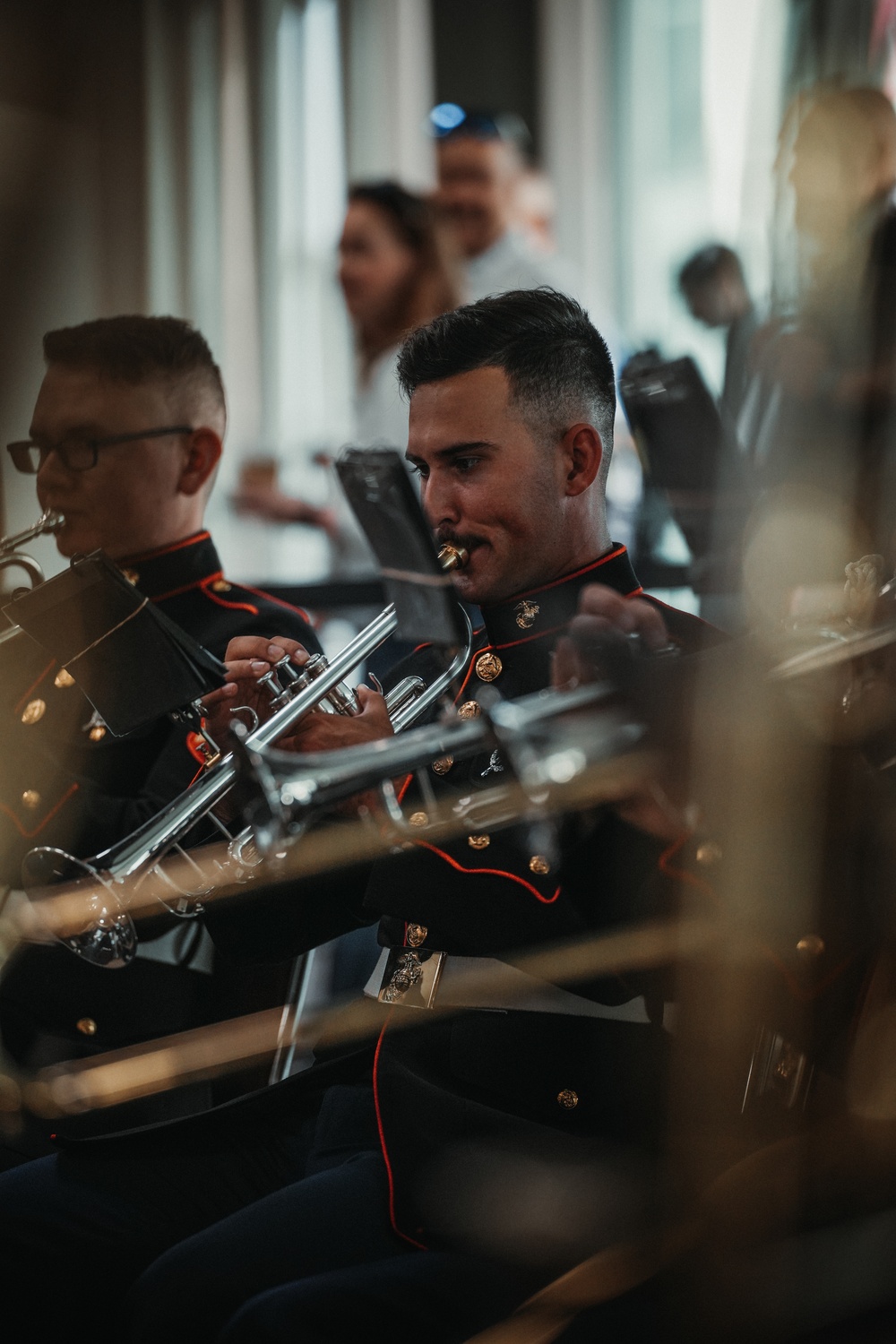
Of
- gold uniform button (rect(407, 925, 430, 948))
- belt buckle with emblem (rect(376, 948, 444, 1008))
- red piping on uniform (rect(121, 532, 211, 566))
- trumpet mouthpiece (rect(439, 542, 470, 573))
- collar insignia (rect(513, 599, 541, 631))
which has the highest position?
trumpet mouthpiece (rect(439, 542, 470, 573))

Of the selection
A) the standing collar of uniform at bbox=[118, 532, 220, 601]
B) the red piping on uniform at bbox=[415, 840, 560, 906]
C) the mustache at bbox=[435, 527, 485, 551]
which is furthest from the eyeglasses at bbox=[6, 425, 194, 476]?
the red piping on uniform at bbox=[415, 840, 560, 906]

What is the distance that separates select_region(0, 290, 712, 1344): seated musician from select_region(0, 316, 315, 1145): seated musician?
0.44 ft

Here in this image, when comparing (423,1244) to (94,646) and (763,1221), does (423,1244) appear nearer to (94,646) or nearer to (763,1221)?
(763,1221)

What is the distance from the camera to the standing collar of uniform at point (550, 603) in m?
1.08

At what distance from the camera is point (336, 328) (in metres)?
4.46

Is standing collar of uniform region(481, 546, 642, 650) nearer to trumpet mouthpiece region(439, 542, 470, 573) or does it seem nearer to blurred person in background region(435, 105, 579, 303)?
trumpet mouthpiece region(439, 542, 470, 573)

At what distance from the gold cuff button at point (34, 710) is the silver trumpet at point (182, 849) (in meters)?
0.28

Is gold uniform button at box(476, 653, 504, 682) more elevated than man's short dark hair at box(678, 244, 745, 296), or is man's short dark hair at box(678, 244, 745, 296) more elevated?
man's short dark hair at box(678, 244, 745, 296)

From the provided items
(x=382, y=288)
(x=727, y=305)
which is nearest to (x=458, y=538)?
(x=382, y=288)

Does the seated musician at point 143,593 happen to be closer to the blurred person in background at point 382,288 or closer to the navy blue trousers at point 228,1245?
the navy blue trousers at point 228,1245

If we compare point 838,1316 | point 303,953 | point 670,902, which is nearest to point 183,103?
point 303,953

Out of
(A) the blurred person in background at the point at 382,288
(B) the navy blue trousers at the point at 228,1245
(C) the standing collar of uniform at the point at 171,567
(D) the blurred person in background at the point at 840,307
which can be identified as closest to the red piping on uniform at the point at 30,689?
(C) the standing collar of uniform at the point at 171,567

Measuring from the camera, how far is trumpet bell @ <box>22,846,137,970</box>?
3.52 feet

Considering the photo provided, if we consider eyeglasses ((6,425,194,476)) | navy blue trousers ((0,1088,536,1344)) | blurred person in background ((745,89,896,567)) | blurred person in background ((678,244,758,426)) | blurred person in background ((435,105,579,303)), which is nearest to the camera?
navy blue trousers ((0,1088,536,1344))
